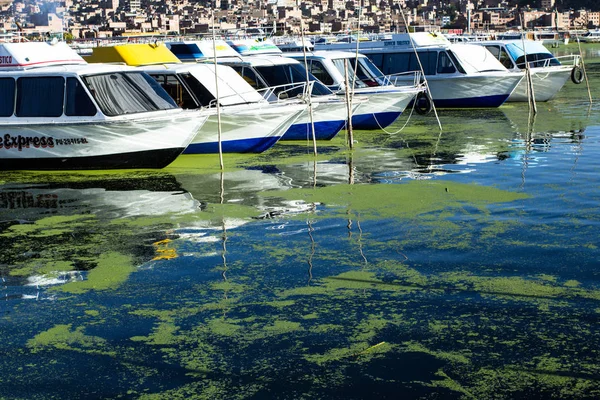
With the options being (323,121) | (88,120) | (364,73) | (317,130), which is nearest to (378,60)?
(364,73)

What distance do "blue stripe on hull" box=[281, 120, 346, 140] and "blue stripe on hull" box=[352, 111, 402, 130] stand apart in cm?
178

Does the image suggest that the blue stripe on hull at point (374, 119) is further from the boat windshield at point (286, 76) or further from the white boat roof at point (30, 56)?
the white boat roof at point (30, 56)

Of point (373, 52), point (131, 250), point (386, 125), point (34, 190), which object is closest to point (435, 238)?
point (131, 250)

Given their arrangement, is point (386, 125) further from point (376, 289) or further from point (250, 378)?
point (250, 378)

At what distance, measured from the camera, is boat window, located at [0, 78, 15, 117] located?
18656 mm

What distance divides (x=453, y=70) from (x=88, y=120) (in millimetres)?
17641

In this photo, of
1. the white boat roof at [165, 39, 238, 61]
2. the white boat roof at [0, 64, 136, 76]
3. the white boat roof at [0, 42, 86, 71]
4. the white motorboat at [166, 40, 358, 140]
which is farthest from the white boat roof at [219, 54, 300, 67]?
the white boat roof at [0, 64, 136, 76]

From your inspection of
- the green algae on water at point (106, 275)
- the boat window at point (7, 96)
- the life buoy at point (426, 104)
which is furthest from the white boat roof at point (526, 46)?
the green algae on water at point (106, 275)

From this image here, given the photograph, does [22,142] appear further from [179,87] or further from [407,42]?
[407,42]

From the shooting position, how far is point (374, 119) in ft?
84.7

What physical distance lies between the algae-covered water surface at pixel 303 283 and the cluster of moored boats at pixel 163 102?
0.63 meters

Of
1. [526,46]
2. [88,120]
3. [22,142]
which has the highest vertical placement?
[526,46]

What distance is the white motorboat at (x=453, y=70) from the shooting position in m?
32.2

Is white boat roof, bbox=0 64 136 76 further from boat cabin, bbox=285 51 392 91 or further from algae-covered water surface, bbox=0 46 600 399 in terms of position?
boat cabin, bbox=285 51 392 91
